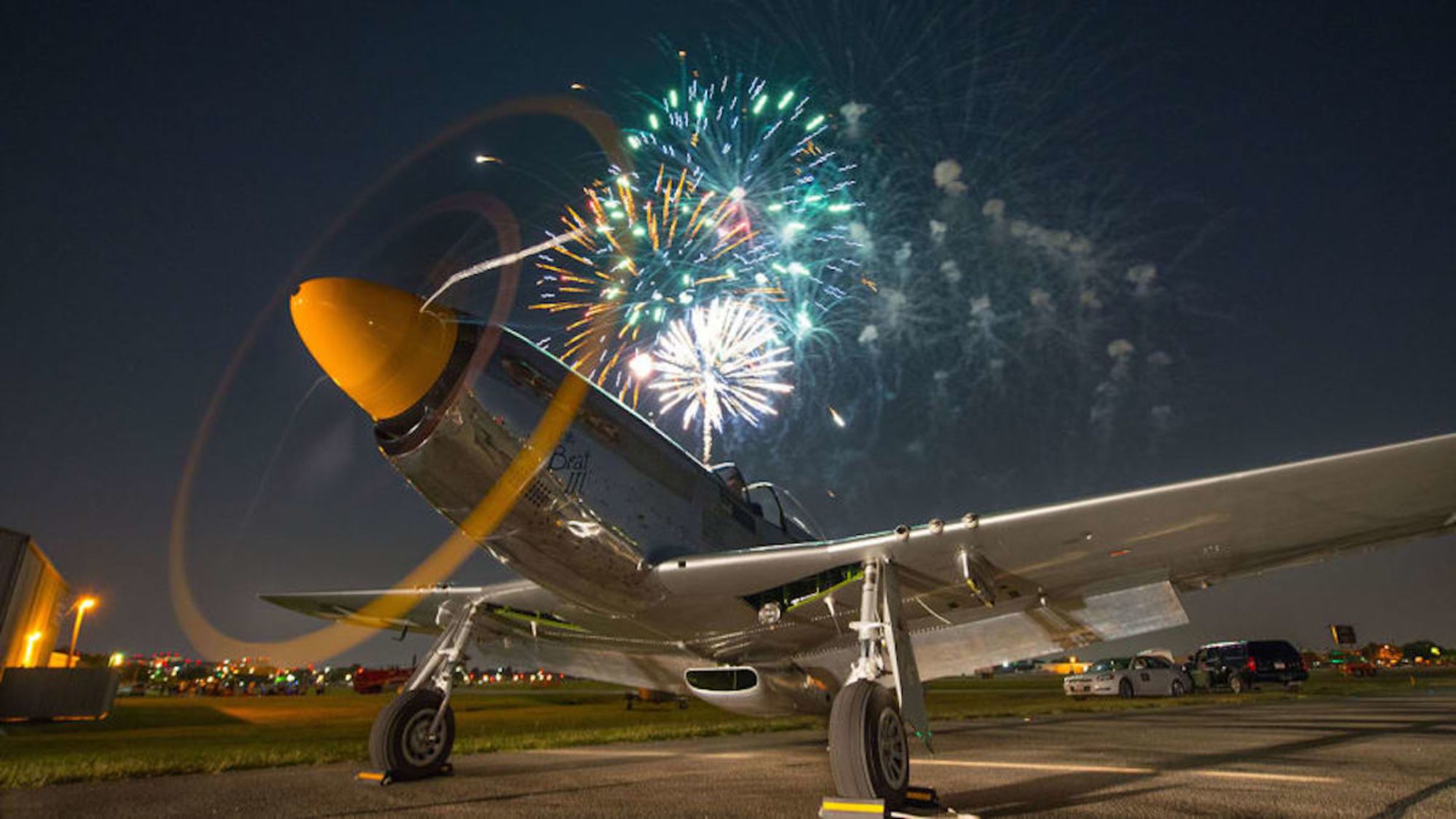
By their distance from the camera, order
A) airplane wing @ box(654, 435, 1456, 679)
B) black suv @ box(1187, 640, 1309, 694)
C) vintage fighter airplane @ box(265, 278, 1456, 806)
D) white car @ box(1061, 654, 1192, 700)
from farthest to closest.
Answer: black suv @ box(1187, 640, 1309, 694) → white car @ box(1061, 654, 1192, 700) → vintage fighter airplane @ box(265, 278, 1456, 806) → airplane wing @ box(654, 435, 1456, 679)

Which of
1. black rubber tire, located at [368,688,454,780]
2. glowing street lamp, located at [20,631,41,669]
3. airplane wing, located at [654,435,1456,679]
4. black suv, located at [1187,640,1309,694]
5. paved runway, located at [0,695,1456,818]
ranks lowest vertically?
black suv, located at [1187,640,1309,694]

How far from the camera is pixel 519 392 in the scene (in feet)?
16.7

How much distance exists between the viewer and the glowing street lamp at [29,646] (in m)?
20.4

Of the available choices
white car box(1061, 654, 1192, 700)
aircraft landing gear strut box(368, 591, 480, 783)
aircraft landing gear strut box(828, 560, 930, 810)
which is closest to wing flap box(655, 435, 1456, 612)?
aircraft landing gear strut box(828, 560, 930, 810)

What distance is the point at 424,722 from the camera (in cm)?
621

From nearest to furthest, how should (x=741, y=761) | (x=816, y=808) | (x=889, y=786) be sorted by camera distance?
(x=889, y=786) → (x=816, y=808) → (x=741, y=761)

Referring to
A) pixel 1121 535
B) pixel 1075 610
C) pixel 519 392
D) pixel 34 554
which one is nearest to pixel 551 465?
pixel 519 392

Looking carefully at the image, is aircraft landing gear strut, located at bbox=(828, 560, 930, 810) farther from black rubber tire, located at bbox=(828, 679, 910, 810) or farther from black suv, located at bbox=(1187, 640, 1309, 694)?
black suv, located at bbox=(1187, 640, 1309, 694)

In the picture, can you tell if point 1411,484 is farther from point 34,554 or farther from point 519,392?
point 34,554

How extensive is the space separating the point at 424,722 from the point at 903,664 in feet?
14.1

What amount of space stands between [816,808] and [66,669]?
69.6ft

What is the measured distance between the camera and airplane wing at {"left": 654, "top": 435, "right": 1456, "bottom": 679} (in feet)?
14.3

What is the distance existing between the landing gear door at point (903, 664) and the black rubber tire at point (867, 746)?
24 centimetres

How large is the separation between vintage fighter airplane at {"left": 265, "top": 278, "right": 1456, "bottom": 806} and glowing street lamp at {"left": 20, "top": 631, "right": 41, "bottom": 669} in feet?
73.4
